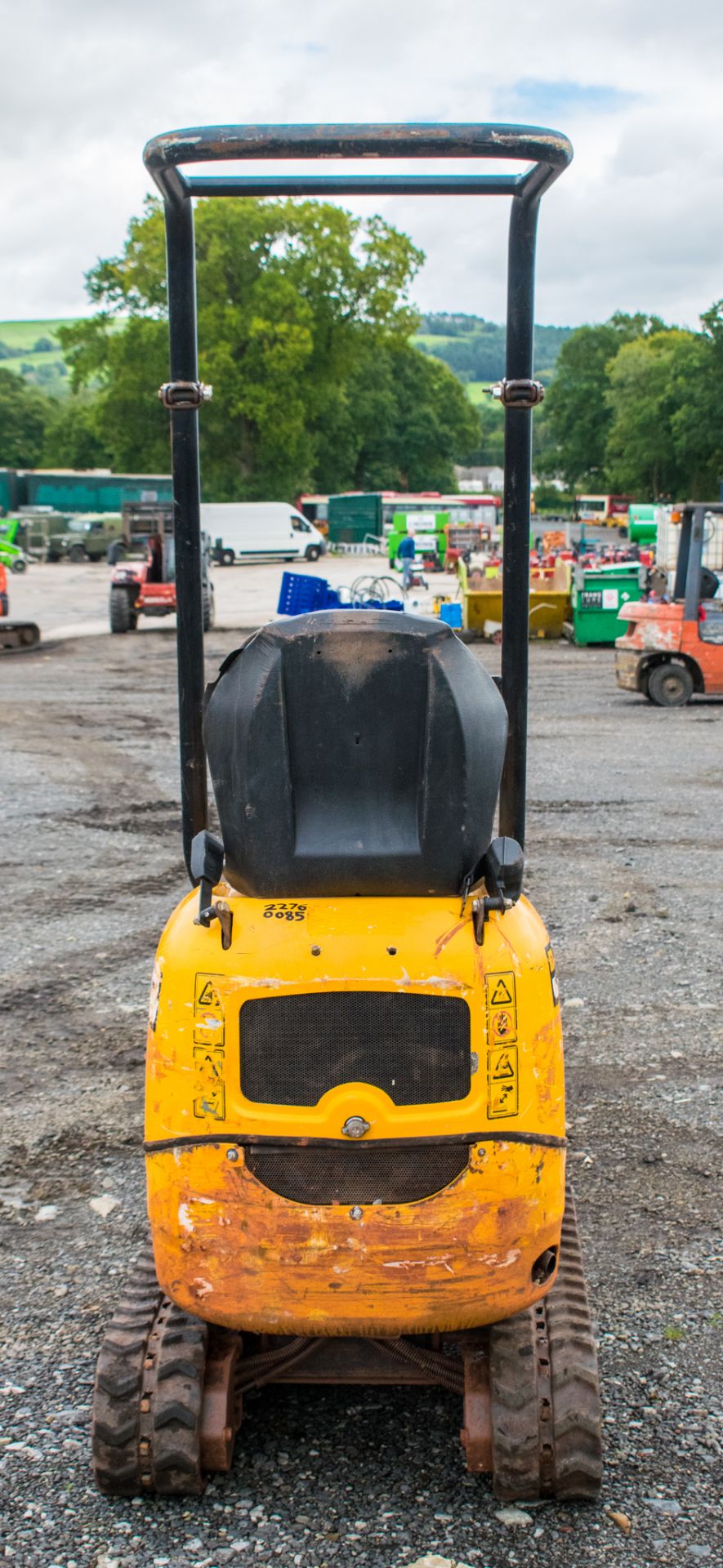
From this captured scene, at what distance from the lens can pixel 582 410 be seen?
116 m

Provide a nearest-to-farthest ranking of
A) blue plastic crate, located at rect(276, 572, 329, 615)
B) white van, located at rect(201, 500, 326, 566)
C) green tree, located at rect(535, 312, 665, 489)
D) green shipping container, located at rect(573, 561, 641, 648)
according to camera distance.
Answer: blue plastic crate, located at rect(276, 572, 329, 615) → green shipping container, located at rect(573, 561, 641, 648) → white van, located at rect(201, 500, 326, 566) → green tree, located at rect(535, 312, 665, 489)

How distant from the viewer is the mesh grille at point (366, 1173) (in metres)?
2.74

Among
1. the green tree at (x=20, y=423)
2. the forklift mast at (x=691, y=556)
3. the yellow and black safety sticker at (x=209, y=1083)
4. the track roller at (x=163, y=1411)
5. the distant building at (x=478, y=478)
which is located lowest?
the track roller at (x=163, y=1411)

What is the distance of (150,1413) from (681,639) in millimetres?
14026

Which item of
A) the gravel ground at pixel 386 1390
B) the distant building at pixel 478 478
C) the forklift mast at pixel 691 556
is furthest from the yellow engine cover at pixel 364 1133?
the distant building at pixel 478 478

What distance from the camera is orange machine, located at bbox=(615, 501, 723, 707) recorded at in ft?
51.1

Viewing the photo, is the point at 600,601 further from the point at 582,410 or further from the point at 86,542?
the point at 582,410

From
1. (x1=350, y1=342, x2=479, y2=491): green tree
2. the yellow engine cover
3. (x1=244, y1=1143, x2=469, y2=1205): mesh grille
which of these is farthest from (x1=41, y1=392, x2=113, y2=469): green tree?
(x1=244, y1=1143, x2=469, y2=1205): mesh grille

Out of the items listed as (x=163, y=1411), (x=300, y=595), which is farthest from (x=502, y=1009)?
(x=300, y=595)

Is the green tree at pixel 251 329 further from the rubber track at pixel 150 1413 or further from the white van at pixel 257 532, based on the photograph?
the rubber track at pixel 150 1413

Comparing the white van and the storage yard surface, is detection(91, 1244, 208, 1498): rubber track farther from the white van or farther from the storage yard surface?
the white van

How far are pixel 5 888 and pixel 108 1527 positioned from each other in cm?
569

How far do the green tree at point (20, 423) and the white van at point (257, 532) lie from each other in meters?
51.4

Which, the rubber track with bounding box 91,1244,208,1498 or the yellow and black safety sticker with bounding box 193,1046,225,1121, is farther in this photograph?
the rubber track with bounding box 91,1244,208,1498
